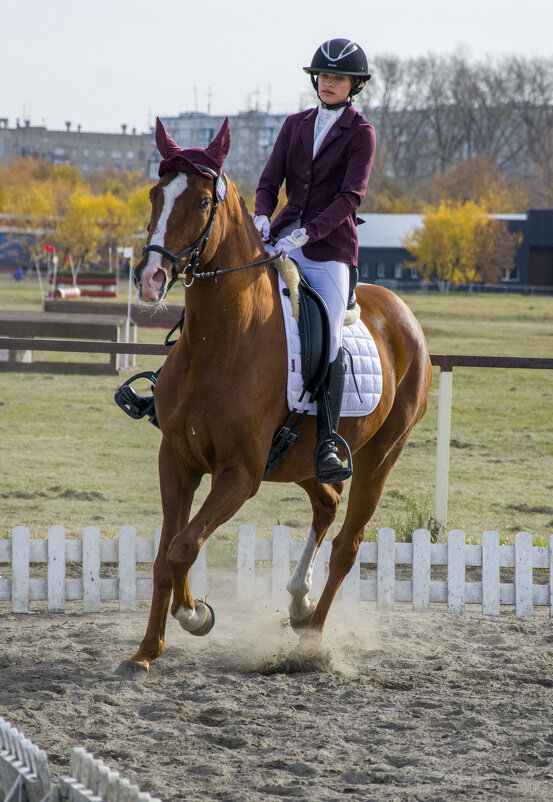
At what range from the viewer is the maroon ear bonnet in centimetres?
427

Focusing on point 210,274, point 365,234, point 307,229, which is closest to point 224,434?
point 210,274

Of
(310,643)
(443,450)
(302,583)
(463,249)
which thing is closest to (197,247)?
(302,583)

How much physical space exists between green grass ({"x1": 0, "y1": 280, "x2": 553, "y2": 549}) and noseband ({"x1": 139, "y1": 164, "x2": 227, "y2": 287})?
383 cm

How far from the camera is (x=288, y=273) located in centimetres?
512

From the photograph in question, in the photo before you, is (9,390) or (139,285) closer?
(139,285)

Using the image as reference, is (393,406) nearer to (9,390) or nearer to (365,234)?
(9,390)

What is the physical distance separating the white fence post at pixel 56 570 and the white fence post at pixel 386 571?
2103mm

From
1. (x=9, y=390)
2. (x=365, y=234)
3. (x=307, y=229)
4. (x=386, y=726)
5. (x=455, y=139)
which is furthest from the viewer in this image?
(x=455, y=139)

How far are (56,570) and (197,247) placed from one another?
2781mm

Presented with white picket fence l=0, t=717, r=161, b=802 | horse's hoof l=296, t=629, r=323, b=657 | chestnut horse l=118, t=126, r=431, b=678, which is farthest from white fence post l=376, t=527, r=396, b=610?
white picket fence l=0, t=717, r=161, b=802

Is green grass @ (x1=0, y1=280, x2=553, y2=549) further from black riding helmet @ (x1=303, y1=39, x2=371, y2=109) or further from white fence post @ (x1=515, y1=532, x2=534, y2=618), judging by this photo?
black riding helmet @ (x1=303, y1=39, x2=371, y2=109)

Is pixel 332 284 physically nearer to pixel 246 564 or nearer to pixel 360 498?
pixel 360 498

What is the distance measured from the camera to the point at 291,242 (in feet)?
16.1

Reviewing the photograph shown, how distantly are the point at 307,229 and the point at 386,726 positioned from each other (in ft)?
8.12
